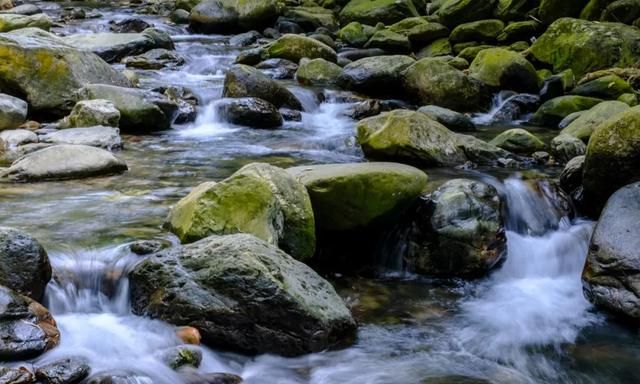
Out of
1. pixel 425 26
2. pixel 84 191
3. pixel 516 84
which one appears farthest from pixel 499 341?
pixel 425 26

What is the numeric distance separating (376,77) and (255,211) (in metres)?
8.46

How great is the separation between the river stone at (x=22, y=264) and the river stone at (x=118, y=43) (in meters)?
11.0

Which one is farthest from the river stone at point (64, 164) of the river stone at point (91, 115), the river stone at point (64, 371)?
the river stone at point (64, 371)

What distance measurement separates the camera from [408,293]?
525 centimetres

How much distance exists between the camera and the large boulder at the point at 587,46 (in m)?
13.1

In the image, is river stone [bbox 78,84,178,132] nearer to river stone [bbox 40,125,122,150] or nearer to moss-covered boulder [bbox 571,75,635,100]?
river stone [bbox 40,125,122,150]

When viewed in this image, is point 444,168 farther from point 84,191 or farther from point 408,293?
point 84,191

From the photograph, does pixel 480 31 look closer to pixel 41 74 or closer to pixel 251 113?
pixel 251 113

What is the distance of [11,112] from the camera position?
8.44 meters

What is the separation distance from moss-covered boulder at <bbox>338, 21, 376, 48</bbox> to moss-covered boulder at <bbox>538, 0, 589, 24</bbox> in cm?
487

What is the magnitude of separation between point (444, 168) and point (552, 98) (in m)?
5.53

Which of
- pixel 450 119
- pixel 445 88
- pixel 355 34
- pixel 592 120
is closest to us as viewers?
pixel 592 120

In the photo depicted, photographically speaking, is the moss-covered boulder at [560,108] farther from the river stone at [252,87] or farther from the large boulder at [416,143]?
the river stone at [252,87]

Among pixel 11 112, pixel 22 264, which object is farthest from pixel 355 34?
pixel 22 264
